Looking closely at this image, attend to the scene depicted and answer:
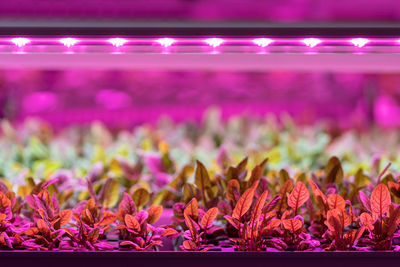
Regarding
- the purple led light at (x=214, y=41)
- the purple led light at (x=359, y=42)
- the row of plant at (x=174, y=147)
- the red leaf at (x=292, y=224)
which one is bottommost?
the red leaf at (x=292, y=224)

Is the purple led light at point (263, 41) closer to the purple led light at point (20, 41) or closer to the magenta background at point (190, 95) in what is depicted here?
the purple led light at point (20, 41)

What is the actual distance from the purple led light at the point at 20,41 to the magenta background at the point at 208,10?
0.09 metres

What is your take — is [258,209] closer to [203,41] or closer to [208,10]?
[203,41]

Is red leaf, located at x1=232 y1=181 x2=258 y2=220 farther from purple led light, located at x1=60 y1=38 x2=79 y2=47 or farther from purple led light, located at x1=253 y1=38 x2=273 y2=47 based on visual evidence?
purple led light, located at x1=60 y1=38 x2=79 y2=47

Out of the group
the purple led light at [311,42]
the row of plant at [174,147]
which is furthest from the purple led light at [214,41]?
the row of plant at [174,147]

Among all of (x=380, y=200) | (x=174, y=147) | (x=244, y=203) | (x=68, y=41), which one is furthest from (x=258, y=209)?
(x=174, y=147)

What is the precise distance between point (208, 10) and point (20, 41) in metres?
0.48

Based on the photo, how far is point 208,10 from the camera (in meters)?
1.21

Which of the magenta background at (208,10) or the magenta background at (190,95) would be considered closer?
the magenta background at (208,10)
